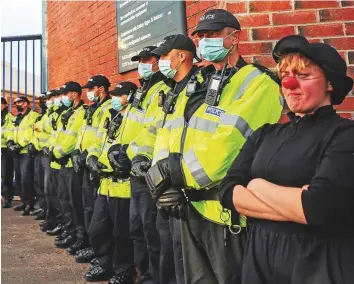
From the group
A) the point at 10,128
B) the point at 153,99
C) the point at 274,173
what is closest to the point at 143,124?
the point at 153,99

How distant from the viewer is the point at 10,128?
8.63m

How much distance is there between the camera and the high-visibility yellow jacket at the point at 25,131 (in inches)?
307

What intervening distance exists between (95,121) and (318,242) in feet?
12.4

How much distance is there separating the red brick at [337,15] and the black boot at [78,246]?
3.78m

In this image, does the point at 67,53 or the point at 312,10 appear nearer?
the point at 312,10

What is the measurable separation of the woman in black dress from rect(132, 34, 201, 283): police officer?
46.2 inches

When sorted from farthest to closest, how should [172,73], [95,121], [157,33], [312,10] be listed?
[95,121]
[157,33]
[172,73]
[312,10]

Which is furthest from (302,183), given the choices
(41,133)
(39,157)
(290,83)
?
(39,157)

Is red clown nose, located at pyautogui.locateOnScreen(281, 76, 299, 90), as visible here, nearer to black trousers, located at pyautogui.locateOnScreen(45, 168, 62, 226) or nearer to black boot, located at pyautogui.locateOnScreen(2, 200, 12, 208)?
black trousers, located at pyautogui.locateOnScreen(45, 168, 62, 226)

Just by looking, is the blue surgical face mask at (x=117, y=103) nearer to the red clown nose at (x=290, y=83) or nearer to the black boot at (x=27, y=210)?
the red clown nose at (x=290, y=83)

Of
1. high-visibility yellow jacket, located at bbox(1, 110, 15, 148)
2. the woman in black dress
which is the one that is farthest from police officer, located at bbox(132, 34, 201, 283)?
high-visibility yellow jacket, located at bbox(1, 110, 15, 148)

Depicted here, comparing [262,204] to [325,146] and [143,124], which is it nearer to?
[325,146]

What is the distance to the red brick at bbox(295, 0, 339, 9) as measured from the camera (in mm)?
2750

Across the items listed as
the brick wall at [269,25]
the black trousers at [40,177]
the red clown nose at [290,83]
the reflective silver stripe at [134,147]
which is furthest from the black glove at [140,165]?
the black trousers at [40,177]
